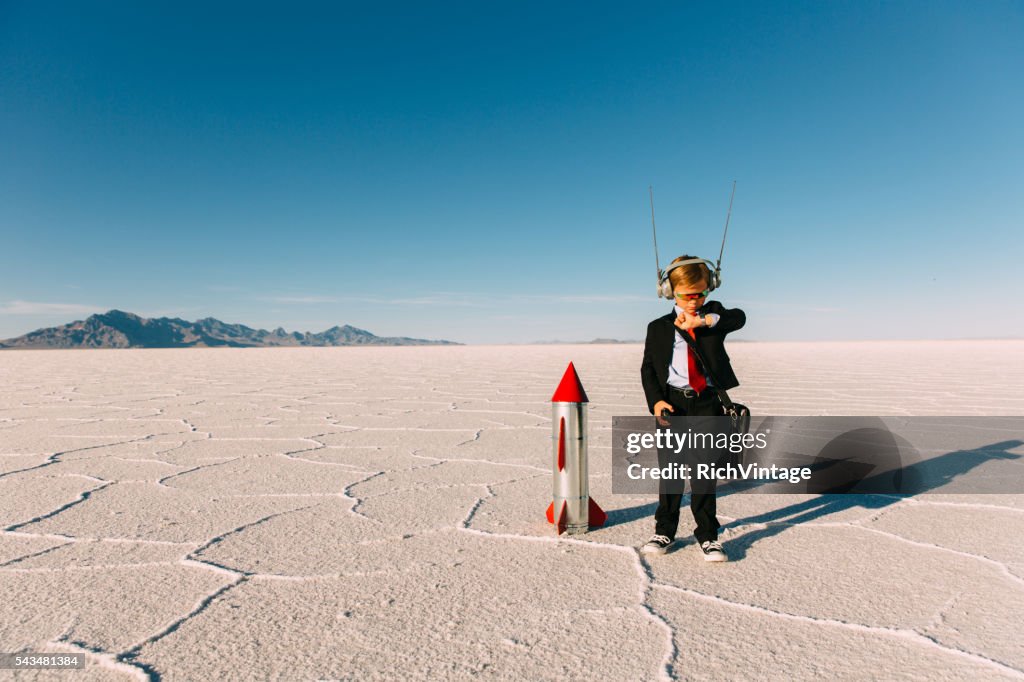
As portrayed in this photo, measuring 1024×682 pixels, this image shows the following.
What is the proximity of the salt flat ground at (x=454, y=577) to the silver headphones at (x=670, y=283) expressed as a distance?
3.01 feet

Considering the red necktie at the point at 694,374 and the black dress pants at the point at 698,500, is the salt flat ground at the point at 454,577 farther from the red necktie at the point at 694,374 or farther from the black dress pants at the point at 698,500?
the red necktie at the point at 694,374

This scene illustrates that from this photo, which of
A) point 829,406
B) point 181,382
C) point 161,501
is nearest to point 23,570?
point 161,501

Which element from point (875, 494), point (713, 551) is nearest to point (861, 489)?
point (875, 494)

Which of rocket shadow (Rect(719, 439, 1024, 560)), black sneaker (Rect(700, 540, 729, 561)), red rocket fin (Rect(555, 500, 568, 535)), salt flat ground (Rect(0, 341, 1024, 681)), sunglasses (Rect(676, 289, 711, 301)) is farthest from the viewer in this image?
rocket shadow (Rect(719, 439, 1024, 560))

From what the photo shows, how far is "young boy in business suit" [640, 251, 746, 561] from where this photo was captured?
2016mm

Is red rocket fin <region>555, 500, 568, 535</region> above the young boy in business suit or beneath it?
beneath

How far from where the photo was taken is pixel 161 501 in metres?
2.66

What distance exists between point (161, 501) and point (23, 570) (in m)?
0.77

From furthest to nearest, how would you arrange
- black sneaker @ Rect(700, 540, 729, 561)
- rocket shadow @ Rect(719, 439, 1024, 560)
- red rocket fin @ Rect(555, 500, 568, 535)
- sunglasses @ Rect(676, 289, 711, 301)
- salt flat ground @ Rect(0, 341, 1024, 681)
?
rocket shadow @ Rect(719, 439, 1024, 560) < red rocket fin @ Rect(555, 500, 568, 535) < sunglasses @ Rect(676, 289, 711, 301) < black sneaker @ Rect(700, 540, 729, 561) < salt flat ground @ Rect(0, 341, 1024, 681)

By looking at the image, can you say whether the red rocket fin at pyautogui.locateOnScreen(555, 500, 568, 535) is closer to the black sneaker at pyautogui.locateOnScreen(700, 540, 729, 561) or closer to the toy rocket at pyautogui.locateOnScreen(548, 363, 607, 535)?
the toy rocket at pyautogui.locateOnScreen(548, 363, 607, 535)

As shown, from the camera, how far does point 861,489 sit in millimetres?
2912

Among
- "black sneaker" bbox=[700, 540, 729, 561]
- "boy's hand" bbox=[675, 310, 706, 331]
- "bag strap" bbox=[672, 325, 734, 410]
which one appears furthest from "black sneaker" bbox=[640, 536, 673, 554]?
"boy's hand" bbox=[675, 310, 706, 331]

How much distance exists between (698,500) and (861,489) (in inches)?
55.9

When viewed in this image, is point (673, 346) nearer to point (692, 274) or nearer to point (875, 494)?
point (692, 274)
